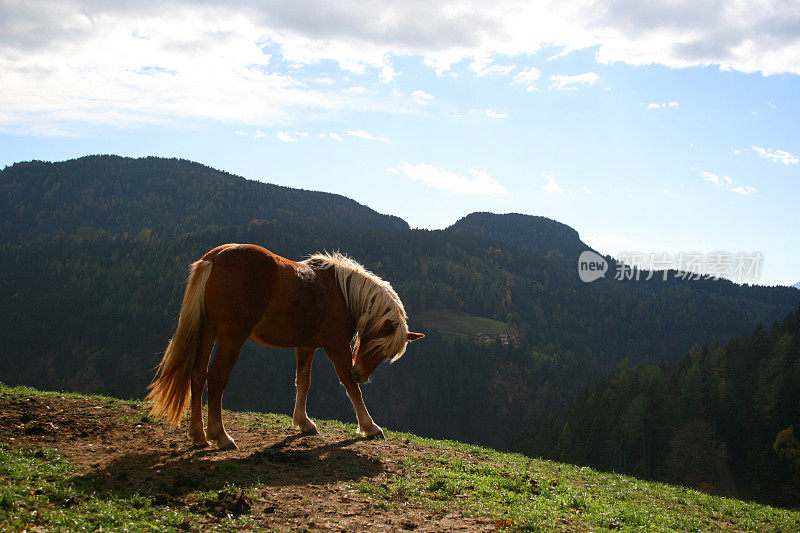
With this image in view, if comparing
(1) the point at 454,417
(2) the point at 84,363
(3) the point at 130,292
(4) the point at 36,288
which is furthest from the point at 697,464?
(4) the point at 36,288

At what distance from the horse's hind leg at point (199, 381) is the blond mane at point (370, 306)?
2.57 metres

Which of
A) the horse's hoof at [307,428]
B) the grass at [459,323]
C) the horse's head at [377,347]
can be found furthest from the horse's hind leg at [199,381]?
the grass at [459,323]

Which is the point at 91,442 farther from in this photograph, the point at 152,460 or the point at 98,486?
the point at 98,486

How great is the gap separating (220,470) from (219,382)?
1713 millimetres

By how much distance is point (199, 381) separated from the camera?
28.2ft

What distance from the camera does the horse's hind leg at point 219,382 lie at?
8.54 m

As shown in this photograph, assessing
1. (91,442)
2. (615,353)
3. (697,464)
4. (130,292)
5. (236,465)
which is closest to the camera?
(236,465)

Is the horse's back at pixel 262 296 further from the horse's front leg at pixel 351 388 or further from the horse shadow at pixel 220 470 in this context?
the horse shadow at pixel 220 470

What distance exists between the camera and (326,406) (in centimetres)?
12238

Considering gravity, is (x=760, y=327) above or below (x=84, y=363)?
above

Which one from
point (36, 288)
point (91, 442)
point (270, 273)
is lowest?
point (36, 288)

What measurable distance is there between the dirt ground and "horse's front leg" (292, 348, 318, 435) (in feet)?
0.81

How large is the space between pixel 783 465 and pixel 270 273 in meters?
60.3

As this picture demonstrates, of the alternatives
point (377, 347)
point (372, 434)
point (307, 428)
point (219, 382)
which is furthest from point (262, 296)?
point (372, 434)
